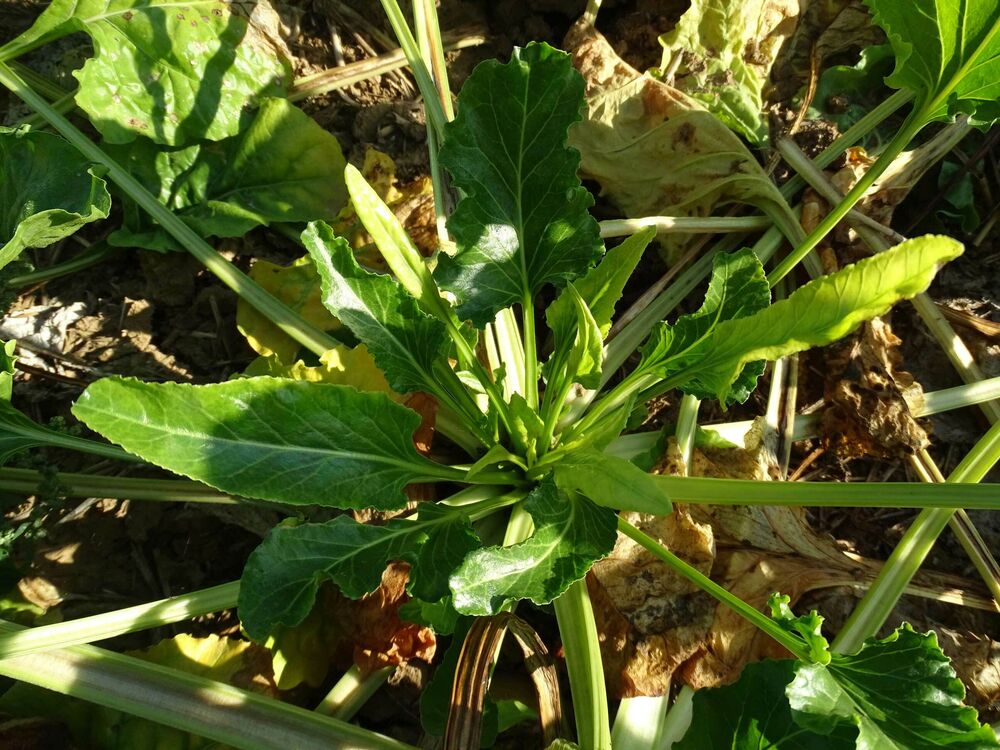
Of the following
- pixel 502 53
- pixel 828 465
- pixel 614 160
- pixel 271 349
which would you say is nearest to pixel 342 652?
pixel 271 349

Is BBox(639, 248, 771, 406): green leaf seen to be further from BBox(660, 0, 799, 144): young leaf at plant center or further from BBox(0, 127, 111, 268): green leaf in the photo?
BBox(0, 127, 111, 268): green leaf

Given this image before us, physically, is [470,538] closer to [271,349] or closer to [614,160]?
Result: [271,349]

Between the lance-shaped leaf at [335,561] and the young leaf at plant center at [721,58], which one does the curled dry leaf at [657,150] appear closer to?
the young leaf at plant center at [721,58]

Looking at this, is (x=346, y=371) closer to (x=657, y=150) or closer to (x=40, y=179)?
(x=40, y=179)

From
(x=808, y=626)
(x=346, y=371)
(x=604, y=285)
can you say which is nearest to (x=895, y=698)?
(x=808, y=626)

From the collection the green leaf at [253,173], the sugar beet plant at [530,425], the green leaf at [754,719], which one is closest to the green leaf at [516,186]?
the sugar beet plant at [530,425]

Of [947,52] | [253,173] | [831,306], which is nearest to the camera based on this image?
[831,306]

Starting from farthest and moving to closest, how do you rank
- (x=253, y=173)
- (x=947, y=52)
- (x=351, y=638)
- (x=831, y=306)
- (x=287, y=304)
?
(x=253, y=173), (x=287, y=304), (x=351, y=638), (x=947, y=52), (x=831, y=306)
